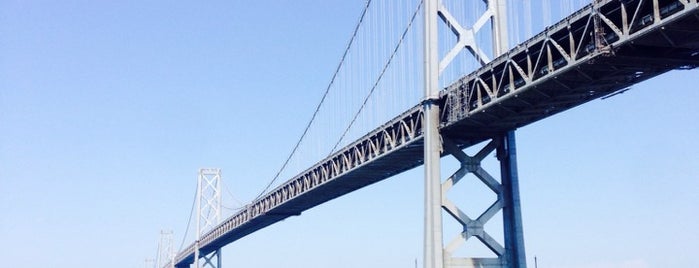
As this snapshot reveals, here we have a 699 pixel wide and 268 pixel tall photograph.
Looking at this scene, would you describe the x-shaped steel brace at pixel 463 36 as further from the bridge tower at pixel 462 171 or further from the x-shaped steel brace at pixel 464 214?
the x-shaped steel brace at pixel 464 214

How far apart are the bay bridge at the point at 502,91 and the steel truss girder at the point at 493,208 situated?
39mm

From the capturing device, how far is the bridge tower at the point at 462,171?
3012 cm

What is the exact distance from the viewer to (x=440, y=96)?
31.7 meters

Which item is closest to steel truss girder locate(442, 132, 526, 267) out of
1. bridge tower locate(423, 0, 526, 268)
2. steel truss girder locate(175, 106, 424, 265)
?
bridge tower locate(423, 0, 526, 268)

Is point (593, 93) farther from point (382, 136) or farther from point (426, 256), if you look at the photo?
point (382, 136)

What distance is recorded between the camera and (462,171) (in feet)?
104

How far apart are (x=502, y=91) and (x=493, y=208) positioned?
5.86m

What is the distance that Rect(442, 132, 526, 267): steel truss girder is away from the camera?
30.4m

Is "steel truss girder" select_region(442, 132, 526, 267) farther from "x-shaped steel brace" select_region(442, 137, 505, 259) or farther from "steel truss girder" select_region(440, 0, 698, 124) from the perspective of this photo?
"steel truss girder" select_region(440, 0, 698, 124)

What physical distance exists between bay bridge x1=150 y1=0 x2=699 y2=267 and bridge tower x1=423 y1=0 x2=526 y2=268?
0.04 metres

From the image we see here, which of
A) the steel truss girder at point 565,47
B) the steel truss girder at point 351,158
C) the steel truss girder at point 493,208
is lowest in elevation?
the steel truss girder at point 493,208

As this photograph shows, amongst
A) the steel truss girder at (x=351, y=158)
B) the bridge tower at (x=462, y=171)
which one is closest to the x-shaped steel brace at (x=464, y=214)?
the bridge tower at (x=462, y=171)

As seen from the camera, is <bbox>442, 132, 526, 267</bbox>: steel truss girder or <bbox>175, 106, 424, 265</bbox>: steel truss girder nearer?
<bbox>442, 132, 526, 267</bbox>: steel truss girder

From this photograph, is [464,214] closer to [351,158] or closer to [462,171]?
[462,171]
